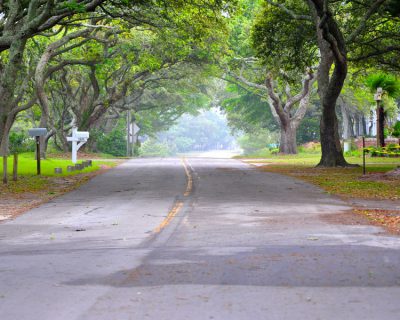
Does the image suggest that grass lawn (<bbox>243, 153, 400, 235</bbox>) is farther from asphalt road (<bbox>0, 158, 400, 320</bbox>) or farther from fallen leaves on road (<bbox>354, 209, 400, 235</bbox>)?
asphalt road (<bbox>0, 158, 400, 320</bbox>)

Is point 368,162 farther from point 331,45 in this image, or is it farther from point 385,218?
point 385,218

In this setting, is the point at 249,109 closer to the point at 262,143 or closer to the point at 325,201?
the point at 262,143

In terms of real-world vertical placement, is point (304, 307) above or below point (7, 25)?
below

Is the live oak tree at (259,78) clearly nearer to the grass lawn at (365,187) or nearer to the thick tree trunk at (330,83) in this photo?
the thick tree trunk at (330,83)

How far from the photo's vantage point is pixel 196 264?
8656 millimetres

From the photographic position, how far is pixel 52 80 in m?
52.8

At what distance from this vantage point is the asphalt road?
6.57 meters

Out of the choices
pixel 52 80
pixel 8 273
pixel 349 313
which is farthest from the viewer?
pixel 52 80

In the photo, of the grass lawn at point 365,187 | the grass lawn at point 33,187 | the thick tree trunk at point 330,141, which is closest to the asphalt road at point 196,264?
the grass lawn at point 365,187

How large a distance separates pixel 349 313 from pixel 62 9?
19359 mm

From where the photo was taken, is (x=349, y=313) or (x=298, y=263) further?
(x=298, y=263)

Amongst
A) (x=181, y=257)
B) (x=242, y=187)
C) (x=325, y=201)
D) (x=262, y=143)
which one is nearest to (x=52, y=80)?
(x=242, y=187)

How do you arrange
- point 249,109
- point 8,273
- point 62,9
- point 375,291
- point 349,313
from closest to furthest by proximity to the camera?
point 349,313 < point 375,291 < point 8,273 < point 62,9 < point 249,109

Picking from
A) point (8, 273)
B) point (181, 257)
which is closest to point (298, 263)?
point (181, 257)
